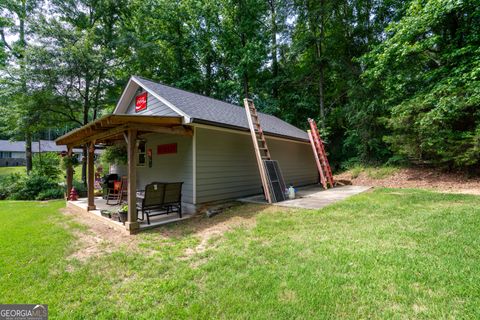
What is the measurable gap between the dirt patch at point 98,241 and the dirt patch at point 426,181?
9.56 m

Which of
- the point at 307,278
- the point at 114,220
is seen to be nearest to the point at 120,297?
the point at 307,278

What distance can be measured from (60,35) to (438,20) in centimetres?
→ 1749

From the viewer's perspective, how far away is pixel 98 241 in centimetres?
432

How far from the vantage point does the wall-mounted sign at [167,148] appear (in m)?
6.84

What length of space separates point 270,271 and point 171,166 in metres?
4.98

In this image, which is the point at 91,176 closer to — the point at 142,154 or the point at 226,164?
the point at 142,154

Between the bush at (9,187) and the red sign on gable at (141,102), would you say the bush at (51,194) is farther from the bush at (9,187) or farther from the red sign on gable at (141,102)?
the red sign on gable at (141,102)

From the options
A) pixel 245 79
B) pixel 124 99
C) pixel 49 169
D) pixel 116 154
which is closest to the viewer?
pixel 116 154

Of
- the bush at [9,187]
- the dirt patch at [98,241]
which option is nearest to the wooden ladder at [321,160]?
the dirt patch at [98,241]

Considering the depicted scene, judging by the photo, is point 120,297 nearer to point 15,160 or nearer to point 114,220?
point 114,220

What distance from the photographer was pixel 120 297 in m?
2.48

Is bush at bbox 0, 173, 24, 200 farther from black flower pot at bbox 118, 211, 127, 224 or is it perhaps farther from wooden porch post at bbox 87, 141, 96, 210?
black flower pot at bbox 118, 211, 127, 224

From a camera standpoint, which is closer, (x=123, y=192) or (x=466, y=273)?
(x=466, y=273)

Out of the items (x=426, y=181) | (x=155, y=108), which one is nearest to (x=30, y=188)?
(x=155, y=108)
